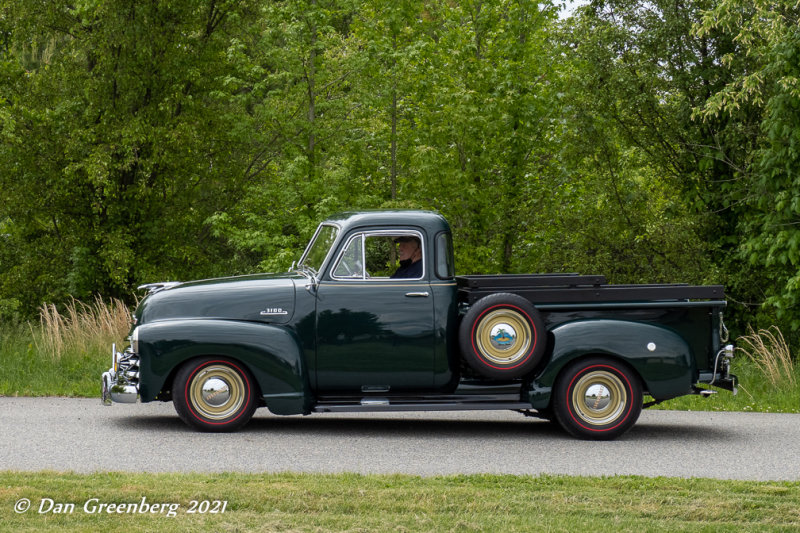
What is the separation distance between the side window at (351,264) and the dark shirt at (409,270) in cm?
33

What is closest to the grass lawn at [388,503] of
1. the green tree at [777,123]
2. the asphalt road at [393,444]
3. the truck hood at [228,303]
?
the asphalt road at [393,444]

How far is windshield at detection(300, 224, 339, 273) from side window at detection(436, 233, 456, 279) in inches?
37.8

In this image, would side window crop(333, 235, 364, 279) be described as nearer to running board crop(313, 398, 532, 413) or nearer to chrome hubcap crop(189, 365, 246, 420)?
running board crop(313, 398, 532, 413)

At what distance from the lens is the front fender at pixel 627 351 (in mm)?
8484

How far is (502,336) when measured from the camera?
8430 millimetres

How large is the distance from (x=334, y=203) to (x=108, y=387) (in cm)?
832

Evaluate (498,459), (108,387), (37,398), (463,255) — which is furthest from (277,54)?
(498,459)

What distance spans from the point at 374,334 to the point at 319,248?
45.1 inches

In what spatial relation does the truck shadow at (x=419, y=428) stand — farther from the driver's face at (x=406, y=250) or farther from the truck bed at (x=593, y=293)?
the driver's face at (x=406, y=250)

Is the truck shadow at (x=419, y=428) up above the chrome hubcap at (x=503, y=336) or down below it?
below

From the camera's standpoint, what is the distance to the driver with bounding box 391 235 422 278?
28.9 feet

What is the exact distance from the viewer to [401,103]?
711 inches

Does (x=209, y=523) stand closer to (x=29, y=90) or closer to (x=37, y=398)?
(x=37, y=398)

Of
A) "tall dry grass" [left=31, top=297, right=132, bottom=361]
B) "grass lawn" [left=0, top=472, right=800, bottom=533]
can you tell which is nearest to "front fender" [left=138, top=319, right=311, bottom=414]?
"grass lawn" [left=0, top=472, right=800, bottom=533]
